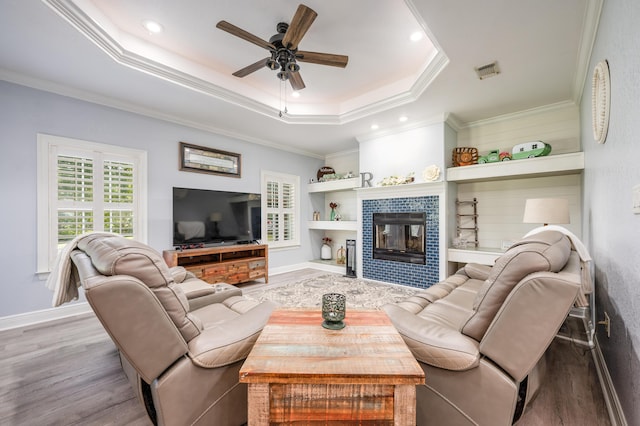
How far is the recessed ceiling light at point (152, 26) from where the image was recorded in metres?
2.43

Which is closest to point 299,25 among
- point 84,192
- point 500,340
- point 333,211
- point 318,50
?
point 318,50

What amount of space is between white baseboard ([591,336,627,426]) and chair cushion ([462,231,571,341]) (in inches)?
34.0

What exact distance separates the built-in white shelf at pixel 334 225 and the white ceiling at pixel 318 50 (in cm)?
200

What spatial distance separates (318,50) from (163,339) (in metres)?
3.02

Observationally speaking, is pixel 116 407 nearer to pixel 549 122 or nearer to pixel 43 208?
pixel 43 208

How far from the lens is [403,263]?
4285 millimetres

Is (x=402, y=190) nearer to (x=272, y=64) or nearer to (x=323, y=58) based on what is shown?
(x=323, y=58)

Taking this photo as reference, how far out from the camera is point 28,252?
2.84 meters

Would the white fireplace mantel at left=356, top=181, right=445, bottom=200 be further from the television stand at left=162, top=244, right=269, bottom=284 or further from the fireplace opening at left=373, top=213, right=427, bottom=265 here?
the television stand at left=162, top=244, right=269, bottom=284

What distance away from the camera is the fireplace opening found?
163 inches

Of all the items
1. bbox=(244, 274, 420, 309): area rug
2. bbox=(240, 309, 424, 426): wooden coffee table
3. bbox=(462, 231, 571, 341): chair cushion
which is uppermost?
bbox=(462, 231, 571, 341): chair cushion

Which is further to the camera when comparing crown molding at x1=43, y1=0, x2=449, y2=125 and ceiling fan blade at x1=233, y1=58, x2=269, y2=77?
ceiling fan blade at x1=233, y1=58, x2=269, y2=77

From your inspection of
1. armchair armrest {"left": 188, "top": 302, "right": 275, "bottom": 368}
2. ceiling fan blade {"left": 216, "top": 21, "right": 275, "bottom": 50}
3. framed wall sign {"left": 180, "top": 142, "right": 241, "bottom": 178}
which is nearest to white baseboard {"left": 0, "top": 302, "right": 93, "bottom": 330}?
framed wall sign {"left": 180, "top": 142, "right": 241, "bottom": 178}

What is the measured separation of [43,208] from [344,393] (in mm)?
3793
